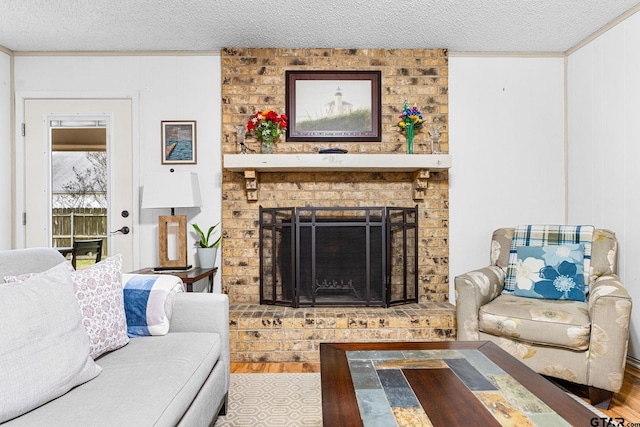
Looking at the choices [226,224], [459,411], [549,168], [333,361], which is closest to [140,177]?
[226,224]

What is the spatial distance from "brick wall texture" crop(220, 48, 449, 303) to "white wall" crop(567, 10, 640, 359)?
1.04m

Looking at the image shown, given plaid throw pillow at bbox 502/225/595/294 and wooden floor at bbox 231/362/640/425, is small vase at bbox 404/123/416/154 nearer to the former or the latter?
plaid throw pillow at bbox 502/225/595/294

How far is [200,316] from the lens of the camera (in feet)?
6.12

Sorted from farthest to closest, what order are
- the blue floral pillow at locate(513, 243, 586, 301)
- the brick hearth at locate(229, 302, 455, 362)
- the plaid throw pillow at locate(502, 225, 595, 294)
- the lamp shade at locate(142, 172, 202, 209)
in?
the lamp shade at locate(142, 172, 202, 209) → the brick hearth at locate(229, 302, 455, 362) → the plaid throw pillow at locate(502, 225, 595, 294) → the blue floral pillow at locate(513, 243, 586, 301)

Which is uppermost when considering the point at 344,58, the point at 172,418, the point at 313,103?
the point at 344,58

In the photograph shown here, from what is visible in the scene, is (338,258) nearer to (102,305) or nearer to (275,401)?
(275,401)

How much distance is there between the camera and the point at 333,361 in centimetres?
149

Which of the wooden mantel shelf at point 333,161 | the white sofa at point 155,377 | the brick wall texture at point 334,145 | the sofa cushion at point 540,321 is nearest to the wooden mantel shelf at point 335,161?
the wooden mantel shelf at point 333,161

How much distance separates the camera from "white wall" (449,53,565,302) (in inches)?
131

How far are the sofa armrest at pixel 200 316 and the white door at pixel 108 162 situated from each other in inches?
66.0

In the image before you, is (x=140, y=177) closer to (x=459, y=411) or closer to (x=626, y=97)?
(x=459, y=411)

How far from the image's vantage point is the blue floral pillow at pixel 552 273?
8.16ft

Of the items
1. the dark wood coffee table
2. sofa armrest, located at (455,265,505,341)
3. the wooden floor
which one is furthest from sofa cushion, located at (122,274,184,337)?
sofa armrest, located at (455,265,505,341)

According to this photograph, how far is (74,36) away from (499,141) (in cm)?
351
